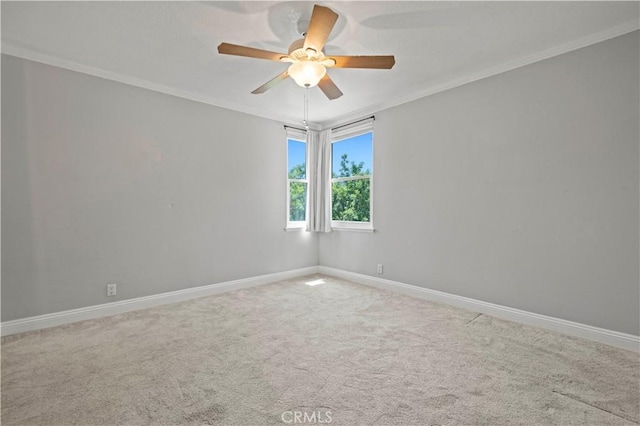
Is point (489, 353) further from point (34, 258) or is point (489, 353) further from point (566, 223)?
point (34, 258)

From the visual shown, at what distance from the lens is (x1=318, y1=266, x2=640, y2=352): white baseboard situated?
234 cm

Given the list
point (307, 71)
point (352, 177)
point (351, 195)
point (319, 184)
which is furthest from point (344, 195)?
point (307, 71)

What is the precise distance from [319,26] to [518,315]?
3040mm

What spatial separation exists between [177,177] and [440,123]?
10.4 feet

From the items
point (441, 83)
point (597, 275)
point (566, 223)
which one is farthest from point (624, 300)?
point (441, 83)

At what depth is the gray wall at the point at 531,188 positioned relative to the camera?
2.37 m

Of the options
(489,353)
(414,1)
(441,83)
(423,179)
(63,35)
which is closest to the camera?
(414,1)

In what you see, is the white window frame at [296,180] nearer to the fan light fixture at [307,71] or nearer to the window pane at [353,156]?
the window pane at [353,156]

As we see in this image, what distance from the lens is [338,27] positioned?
230 cm

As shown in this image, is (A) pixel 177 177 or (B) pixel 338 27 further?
(A) pixel 177 177

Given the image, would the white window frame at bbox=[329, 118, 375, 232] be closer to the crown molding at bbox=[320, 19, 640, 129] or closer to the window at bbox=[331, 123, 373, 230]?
the window at bbox=[331, 123, 373, 230]

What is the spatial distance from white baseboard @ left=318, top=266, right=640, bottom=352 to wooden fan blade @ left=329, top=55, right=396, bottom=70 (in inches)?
100

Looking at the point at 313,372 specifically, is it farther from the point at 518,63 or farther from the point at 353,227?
the point at 518,63

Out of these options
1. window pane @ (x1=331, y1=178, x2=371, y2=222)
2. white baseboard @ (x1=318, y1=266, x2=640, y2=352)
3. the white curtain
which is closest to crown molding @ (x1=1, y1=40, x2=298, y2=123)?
the white curtain
